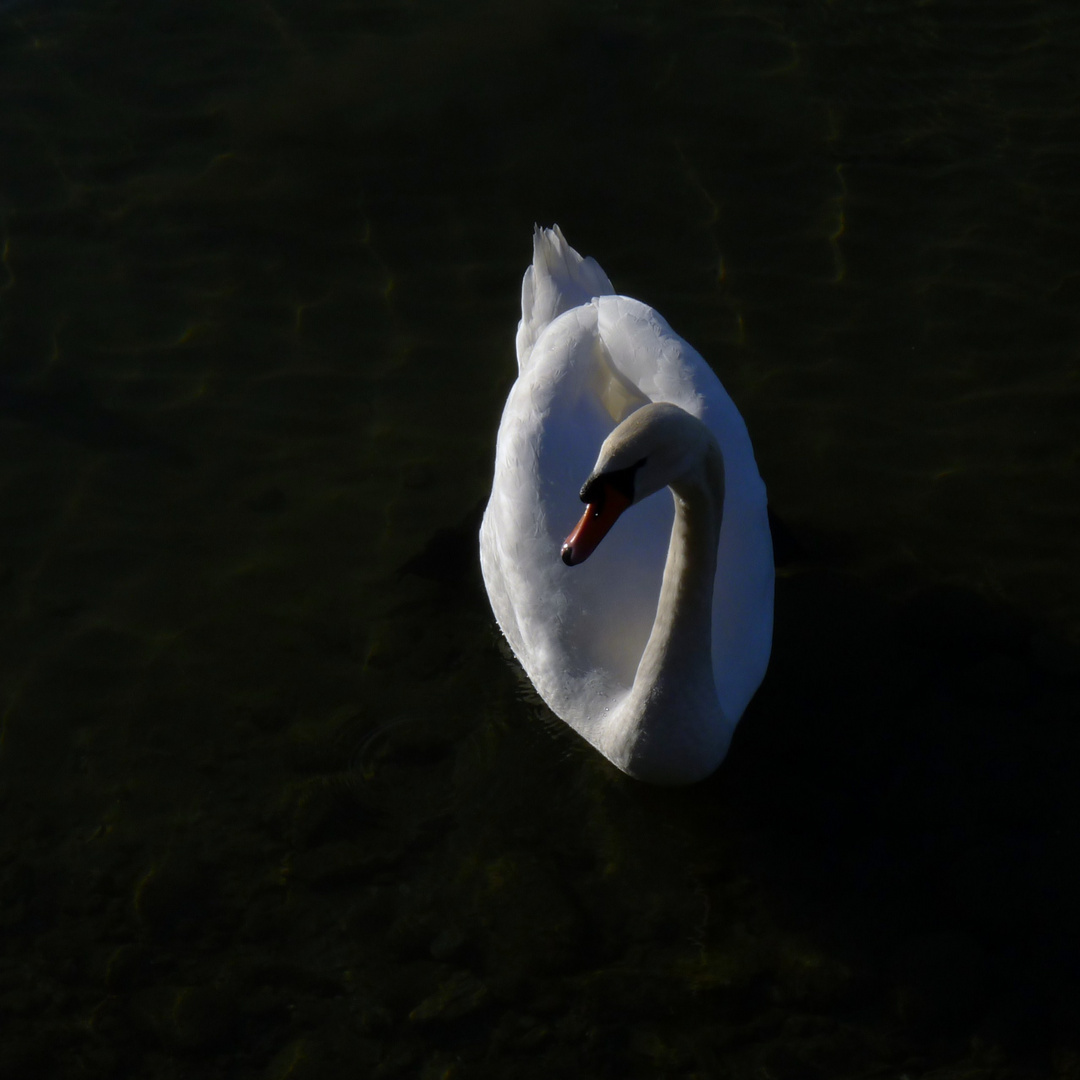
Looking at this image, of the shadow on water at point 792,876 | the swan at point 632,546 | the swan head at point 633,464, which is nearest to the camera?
the swan head at point 633,464

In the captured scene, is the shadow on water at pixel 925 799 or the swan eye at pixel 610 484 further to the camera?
the shadow on water at pixel 925 799

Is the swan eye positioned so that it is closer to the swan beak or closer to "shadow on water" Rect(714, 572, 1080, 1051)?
the swan beak

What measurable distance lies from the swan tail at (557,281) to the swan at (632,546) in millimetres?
302

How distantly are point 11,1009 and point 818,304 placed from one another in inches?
208

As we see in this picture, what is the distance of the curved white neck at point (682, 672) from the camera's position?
4195 mm

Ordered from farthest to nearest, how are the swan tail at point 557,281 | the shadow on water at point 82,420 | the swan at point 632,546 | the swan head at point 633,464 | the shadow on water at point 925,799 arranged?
1. the shadow on water at point 82,420
2. the swan tail at point 557,281
3. the shadow on water at point 925,799
4. the swan at point 632,546
5. the swan head at point 633,464

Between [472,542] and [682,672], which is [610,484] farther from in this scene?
[472,542]

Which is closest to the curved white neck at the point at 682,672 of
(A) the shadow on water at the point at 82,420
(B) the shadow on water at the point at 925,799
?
(B) the shadow on water at the point at 925,799

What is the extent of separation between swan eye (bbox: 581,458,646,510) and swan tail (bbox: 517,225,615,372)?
2.17 meters

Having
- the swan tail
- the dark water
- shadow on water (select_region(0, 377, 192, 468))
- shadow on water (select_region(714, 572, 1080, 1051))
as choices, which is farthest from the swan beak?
shadow on water (select_region(0, 377, 192, 468))

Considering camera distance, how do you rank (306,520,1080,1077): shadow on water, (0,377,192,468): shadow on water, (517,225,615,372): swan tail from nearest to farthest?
(306,520,1080,1077): shadow on water
(517,225,615,372): swan tail
(0,377,192,468): shadow on water

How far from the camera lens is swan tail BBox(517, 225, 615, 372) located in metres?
6.02

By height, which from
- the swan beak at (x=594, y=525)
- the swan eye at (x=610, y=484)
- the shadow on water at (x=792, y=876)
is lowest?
the shadow on water at (x=792, y=876)

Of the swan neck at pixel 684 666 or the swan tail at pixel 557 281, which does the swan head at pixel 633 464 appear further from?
the swan tail at pixel 557 281
